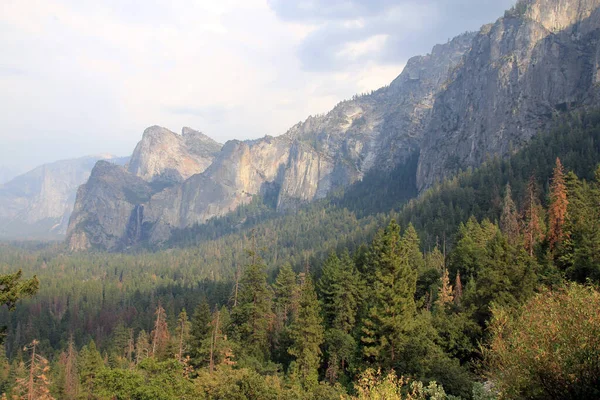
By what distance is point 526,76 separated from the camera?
536ft

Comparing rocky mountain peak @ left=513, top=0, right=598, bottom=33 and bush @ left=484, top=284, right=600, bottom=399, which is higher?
rocky mountain peak @ left=513, top=0, right=598, bottom=33

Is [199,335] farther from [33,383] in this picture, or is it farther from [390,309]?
[390,309]

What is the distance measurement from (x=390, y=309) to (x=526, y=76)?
167409mm

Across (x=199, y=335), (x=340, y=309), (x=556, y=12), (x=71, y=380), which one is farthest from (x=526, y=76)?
(x=71, y=380)

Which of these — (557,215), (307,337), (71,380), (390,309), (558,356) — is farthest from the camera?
(71,380)

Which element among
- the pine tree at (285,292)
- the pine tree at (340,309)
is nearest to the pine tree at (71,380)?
the pine tree at (285,292)

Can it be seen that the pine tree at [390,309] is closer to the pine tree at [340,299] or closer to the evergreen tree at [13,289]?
the pine tree at [340,299]

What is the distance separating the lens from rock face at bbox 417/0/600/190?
155 meters

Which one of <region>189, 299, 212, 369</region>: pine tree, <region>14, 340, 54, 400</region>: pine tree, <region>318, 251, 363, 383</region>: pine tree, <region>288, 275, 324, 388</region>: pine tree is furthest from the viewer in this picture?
<region>189, 299, 212, 369</region>: pine tree

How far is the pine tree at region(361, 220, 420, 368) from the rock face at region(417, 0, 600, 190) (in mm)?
137568

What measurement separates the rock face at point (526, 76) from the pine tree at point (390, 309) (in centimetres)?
13757

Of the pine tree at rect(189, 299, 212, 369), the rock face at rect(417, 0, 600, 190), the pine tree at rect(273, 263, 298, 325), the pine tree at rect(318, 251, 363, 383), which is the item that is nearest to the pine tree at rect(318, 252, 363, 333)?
the pine tree at rect(318, 251, 363, 383)

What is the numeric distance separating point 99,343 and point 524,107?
166m

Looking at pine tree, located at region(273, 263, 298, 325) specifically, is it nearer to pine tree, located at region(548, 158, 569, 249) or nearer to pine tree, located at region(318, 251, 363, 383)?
pine tree, located at region(318, 251, 363, 383)
